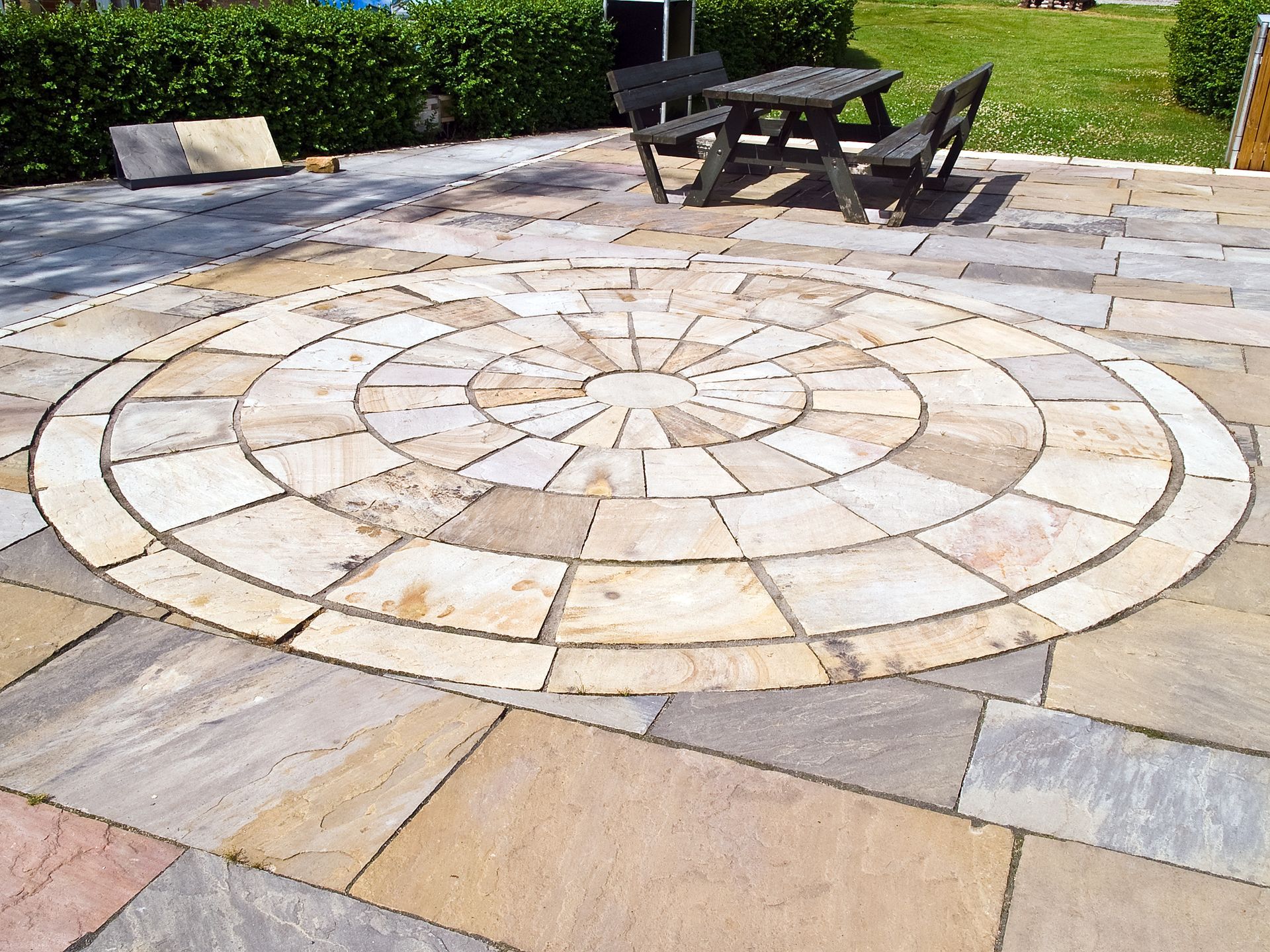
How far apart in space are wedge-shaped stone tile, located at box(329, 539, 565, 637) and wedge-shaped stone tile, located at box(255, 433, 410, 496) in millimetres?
598

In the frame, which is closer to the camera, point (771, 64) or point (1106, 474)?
point (1106, 474)

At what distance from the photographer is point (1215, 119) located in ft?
45.0

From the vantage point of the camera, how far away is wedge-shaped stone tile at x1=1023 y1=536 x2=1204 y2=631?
131 inches

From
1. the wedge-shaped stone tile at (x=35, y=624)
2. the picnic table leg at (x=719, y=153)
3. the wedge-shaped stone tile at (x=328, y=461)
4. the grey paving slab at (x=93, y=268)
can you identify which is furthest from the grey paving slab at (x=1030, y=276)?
the wedge-shaped stone tile at (x=35, y=624)

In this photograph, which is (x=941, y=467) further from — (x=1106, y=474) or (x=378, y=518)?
(x=378, y=518)

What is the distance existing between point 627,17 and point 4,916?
12192 millimetres

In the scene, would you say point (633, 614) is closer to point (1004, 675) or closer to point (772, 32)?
point (1004, 675)

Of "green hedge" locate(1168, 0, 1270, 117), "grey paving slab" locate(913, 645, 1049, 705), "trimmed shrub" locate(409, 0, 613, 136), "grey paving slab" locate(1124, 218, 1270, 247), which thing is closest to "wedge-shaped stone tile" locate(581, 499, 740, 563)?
"grey paving slab" locate(913, 645, 1049, 705)

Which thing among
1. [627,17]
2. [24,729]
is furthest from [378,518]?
[627,17]

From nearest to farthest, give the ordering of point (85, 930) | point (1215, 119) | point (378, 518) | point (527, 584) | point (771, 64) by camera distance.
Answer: point (85, 930)
point (527, 584)
point (378, 518)
point (1215, 119)
point (771, 64)

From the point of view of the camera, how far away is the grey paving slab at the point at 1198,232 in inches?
303

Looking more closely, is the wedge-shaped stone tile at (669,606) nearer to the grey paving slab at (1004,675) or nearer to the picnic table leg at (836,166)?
the grey paving slab at (1004,675)

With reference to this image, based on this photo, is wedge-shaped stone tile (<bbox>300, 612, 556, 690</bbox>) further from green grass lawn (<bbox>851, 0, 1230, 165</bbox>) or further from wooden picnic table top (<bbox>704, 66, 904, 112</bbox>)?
green grass lawn (<bbox>851, 0, 1230, 165</bbox>)

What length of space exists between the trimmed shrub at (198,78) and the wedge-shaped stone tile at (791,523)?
7979 millimetres
